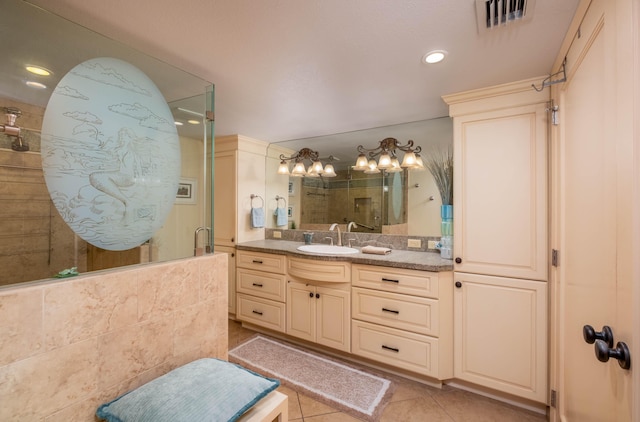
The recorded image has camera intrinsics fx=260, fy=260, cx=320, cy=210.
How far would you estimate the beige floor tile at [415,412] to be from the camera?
1.67m

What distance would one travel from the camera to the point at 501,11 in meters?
1.12

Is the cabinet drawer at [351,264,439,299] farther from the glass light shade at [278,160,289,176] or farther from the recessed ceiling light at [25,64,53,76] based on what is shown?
the recessed ceiling light at [25,64,53,76]

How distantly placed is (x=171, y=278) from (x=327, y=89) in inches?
61.8

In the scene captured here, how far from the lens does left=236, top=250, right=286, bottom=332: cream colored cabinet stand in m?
2.62

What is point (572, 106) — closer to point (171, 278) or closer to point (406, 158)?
point (406, 158)

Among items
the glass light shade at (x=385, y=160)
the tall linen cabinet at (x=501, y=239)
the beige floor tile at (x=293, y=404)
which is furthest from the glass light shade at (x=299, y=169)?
the beige floor tile at (x=293, y=404)

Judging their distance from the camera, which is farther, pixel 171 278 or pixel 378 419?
pixel 378 419

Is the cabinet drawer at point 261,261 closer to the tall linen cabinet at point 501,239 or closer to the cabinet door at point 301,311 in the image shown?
the cabinet door at point 301,311

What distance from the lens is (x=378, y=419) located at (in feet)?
5.42

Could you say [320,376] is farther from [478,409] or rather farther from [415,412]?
[478,409]

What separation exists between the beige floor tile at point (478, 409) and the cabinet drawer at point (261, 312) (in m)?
1.47

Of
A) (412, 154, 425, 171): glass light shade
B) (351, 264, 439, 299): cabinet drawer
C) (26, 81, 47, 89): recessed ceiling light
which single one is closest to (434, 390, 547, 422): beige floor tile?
(351, 264, 439, 299): cabinet drawer

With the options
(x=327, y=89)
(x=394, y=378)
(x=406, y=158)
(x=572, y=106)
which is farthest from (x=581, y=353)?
(x=327, y=89)

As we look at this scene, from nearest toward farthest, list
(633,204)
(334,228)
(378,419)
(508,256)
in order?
(633,204) < (378,419) < (508,256) < (334,228)
